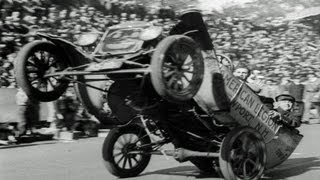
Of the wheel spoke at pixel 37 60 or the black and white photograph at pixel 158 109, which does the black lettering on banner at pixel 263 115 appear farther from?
the wheel spoke at pixel 37 60

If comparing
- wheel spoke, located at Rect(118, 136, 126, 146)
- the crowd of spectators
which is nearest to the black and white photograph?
wheel spoke, located at Rect(118, 136, 126, 146)

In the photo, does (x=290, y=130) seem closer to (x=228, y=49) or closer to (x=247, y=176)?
(x=247, y=176)

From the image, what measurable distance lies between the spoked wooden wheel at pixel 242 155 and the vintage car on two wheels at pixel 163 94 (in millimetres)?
14

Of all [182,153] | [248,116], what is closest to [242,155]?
[248,116]

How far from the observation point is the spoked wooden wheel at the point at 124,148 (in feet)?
28.0

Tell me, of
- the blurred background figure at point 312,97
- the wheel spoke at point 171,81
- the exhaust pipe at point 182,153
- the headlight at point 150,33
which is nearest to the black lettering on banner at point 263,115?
the exhaust pipe at point 182,153

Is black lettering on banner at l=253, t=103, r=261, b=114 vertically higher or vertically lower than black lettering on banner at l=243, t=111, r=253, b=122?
higher

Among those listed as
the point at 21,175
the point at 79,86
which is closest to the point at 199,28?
the point at 79,86

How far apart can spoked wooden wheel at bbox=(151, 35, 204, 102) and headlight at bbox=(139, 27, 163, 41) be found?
0.32 meters

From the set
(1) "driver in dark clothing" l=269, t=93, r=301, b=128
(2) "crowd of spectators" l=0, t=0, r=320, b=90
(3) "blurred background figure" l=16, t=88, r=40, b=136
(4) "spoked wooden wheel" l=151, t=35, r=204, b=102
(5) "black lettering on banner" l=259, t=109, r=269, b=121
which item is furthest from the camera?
(2) "crowd of spectators" l=0, t=0, r=320, b=90

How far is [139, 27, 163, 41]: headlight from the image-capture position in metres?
7.20

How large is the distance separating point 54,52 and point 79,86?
1.97 feet

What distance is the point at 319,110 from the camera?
20953 mm

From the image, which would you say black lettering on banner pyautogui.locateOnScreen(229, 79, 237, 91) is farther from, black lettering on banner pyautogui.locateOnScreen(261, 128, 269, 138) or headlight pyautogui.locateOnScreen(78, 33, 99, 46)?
headlight pyautogui.locateOnScreen(78, 33, 99, 46)
